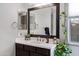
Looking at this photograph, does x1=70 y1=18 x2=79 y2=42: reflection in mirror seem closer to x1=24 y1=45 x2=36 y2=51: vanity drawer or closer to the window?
the window

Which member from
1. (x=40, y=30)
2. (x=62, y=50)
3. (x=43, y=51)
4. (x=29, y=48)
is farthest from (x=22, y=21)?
(x=62, y=50)

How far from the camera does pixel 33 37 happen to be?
448cm

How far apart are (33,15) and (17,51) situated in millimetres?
1101

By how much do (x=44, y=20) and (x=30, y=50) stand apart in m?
0.82

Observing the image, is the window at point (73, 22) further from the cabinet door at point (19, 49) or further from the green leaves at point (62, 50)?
the cabinet door at point (19, 49)

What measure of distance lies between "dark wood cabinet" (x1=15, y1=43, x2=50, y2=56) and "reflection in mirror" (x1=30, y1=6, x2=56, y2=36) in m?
0.49

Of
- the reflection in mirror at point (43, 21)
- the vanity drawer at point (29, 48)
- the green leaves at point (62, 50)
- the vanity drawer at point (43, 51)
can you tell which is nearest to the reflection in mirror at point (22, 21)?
the reflection in mirror at point (43, 21)

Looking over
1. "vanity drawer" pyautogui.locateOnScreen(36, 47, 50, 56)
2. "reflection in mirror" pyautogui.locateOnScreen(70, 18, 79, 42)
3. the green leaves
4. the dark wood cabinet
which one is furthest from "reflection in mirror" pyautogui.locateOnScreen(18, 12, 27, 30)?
"reflection in mirror" pyautogui.locateOnScreen(70, 18, 79, 42)

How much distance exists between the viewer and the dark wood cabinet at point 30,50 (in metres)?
3.56

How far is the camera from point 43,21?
13.3 ft

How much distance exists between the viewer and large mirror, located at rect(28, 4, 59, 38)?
12.5ft

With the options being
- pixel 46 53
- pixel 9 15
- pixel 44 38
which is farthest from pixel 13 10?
pixel 46 53

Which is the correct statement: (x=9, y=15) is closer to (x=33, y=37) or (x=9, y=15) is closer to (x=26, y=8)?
(x=26, y=8)

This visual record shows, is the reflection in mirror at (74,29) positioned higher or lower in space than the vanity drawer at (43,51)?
higher
